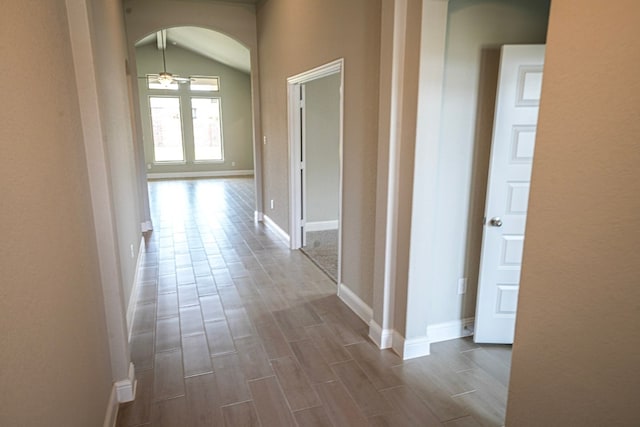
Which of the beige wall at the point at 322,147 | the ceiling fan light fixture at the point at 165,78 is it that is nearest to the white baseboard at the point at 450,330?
the beige wall at the point at 322,147

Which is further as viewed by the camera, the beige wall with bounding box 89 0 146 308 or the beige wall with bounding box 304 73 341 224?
the beige wall with bounding box 304 73 341 224

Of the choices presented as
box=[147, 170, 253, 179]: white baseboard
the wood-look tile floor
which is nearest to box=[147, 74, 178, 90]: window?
box=[147, 170, 253, 179]: white baseboard

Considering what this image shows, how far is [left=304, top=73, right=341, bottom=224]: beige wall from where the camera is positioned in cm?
576

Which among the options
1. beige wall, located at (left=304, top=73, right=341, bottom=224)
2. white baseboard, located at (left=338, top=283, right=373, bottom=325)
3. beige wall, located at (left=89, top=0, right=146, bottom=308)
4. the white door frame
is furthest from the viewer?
beige wall, located at (left=304, top=73, right=341, bottom=224)

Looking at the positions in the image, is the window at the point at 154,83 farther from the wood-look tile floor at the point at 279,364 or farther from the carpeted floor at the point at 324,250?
the wood-look tile floor at the point at 279,364

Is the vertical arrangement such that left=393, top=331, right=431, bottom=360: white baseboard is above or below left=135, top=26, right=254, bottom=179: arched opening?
below

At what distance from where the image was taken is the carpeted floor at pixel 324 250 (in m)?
4.57

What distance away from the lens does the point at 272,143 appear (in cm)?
582

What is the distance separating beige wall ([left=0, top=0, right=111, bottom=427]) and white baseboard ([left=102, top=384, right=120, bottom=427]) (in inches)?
4.0

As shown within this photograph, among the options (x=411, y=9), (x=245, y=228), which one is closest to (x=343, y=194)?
(x=411, y=9)

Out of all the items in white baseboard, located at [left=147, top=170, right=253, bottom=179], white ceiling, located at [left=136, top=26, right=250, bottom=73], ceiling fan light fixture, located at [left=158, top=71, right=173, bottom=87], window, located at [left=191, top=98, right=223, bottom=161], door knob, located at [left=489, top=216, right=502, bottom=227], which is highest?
white ceiling, located at [left=136, top=26, right=250, bottom=73]

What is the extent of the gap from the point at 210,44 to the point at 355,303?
8.71 metres

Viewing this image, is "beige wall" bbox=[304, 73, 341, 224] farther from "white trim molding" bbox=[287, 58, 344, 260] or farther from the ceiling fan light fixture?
the ceiling fan light fixture

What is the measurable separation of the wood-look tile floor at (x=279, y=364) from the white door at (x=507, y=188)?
0.93ft
